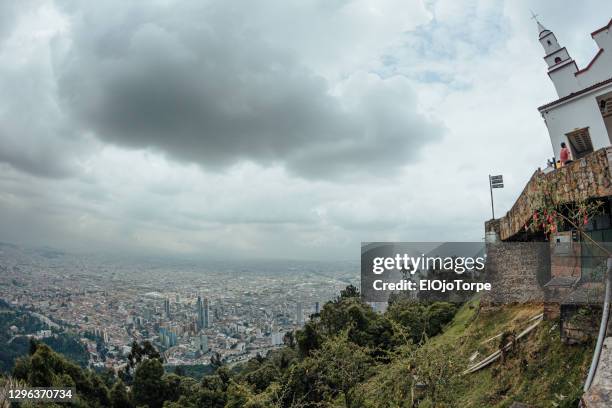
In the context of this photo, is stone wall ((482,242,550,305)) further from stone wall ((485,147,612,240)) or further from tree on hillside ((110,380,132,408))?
tree on hillside ((110,380,132,408))

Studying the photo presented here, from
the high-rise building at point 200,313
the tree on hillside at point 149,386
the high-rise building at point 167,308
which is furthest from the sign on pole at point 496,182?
the high-rise building at point 167,308

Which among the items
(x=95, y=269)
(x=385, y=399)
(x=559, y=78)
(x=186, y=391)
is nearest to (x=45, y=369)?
(x=186, y=391)

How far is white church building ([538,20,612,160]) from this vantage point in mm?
9141

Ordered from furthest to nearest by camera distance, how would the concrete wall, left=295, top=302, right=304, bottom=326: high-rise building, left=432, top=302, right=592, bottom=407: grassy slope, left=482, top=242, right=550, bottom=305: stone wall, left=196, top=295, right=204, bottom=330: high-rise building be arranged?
1. left=196, top=295, right=204, bottom=330: high-rise building
2. left=295, top=302, right=304, bottom=326: high-rise building
3. left=482, top=242, right=550, bottom=305: stone wall
4. the concrete wall
5. left=432, top=302, right=592, bottom=407: grassy slope

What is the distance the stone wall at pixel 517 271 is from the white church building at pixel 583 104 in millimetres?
2583

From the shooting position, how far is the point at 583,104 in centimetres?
938

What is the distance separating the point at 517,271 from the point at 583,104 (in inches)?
172

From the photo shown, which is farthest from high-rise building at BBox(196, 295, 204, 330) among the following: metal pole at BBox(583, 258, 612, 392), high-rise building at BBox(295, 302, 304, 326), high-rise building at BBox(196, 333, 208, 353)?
metal pole at BBox(583, 258, 612, 392)

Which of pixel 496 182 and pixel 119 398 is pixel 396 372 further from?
pixel 119 398

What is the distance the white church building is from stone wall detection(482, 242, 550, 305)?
258 cm

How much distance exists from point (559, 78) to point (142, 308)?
77.6 metres

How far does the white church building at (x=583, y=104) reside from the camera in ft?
30.0

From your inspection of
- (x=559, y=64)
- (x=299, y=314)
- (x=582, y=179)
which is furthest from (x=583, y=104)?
(x=299, y=314)

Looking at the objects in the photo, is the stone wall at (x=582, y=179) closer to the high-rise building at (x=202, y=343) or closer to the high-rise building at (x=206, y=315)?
the high-rise building at (x=202, y=343)
